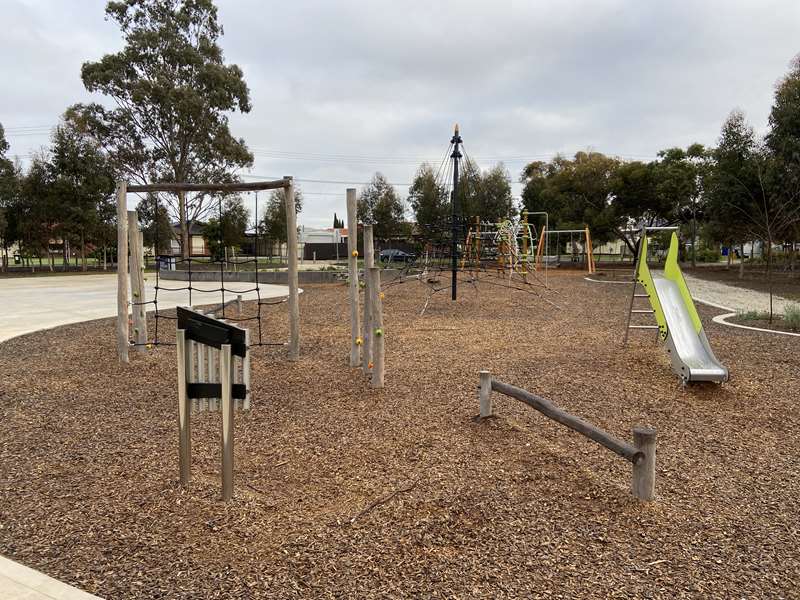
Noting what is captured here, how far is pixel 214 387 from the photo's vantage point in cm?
305

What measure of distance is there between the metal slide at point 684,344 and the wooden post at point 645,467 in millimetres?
2621

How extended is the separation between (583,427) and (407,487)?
1.16m

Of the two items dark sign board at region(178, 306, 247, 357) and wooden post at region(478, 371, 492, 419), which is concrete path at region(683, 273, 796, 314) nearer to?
wooden post at region(478, 371, 492, 419)

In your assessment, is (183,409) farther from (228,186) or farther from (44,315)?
A: (44,315)

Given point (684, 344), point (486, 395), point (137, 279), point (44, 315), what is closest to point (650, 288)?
point (684, 344)

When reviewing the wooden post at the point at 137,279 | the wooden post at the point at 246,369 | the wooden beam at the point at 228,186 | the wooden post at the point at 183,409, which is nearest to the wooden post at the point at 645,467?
Answer: the wooden post at the point at 246,369

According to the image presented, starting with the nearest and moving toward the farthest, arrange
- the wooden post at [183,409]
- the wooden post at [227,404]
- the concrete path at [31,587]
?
1. the concrete path at [31,587]
2. the wooden post at [227,404]
3. the wooden post at [183,409]

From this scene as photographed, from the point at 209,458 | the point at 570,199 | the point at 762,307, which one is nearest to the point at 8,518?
the point at 209,458

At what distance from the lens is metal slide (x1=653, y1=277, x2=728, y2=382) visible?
5.29 metres

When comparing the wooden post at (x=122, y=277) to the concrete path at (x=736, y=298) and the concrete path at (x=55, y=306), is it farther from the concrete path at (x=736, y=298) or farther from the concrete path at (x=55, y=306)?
the concrete path at (x=736, y=298)

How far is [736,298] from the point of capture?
14742 mm

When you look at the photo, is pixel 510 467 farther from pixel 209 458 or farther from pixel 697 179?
pixel 697 179

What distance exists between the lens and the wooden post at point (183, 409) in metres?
3.04

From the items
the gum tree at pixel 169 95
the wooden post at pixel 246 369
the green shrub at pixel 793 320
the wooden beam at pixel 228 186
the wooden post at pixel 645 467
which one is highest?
the gum tree at pixel 169 95
